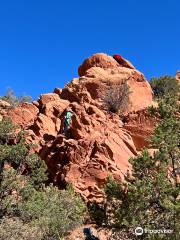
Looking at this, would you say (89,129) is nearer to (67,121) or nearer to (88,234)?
(67,121)

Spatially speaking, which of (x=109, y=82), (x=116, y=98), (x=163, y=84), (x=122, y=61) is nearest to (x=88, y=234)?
(x=116, y=98)

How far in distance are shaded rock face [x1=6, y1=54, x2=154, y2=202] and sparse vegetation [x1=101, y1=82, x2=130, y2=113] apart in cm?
47

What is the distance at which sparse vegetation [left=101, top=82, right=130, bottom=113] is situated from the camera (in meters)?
30.0

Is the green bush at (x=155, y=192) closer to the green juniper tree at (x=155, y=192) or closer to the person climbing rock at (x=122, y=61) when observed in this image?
the green juniper tree at (x=155, y=192)

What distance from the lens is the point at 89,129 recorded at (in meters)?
26.5

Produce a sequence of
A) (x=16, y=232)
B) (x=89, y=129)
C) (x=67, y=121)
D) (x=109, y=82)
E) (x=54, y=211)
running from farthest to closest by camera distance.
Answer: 1. (x=109, y=82)
2. (x=67, y=121)
3. (x=89, y=129)
4. (x=54, y=211)
5. (x=16, y=232)

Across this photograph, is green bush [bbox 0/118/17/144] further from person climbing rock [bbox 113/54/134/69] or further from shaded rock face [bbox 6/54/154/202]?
person climbing rock [bbox 113/54/134/69]

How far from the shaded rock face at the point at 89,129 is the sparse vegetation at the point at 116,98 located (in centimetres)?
47

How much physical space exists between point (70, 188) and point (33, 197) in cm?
212

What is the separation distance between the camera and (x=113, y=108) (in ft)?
98.8

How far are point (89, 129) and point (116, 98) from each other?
4.52m

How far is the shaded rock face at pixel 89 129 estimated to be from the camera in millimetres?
23781

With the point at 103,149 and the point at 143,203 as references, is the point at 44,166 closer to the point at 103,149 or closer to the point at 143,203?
the point at 103,149

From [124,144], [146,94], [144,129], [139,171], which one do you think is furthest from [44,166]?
[146,94]
